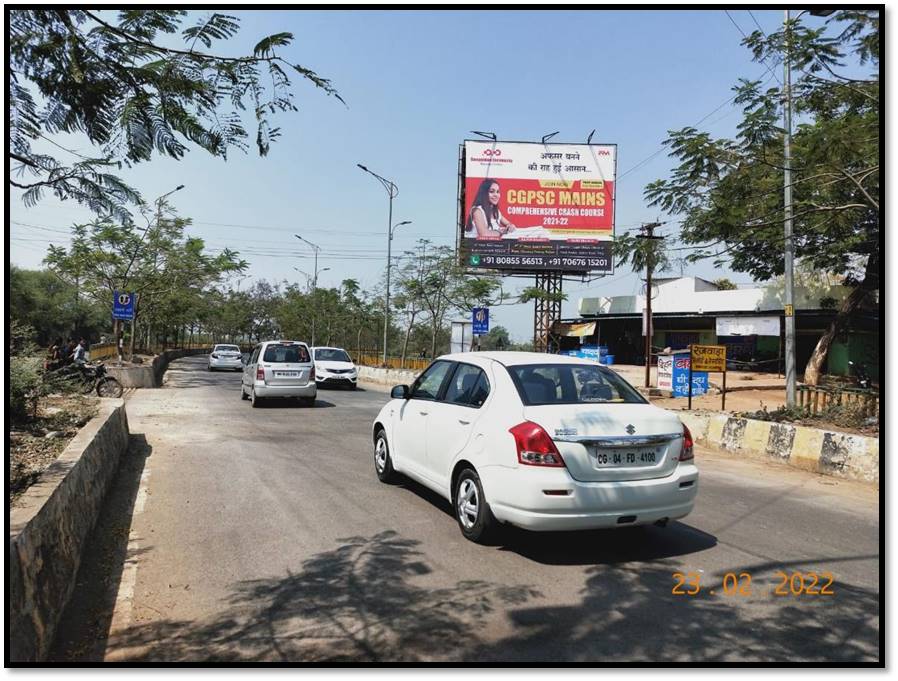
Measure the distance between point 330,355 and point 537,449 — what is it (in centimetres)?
2047

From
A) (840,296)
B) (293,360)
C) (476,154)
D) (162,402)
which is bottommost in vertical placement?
(162,402)

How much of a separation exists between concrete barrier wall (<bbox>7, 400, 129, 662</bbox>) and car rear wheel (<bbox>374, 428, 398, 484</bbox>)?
287 cm

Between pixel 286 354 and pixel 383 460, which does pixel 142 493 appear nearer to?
pixel 383 460

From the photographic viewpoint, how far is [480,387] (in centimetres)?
→ 580

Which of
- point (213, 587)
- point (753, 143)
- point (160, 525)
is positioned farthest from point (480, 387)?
point (753, 143)

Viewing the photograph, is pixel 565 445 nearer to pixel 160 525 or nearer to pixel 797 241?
pixel 160 525

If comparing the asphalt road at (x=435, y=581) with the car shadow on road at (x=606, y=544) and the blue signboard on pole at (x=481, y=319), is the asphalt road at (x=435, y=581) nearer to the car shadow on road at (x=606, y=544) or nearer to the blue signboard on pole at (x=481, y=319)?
the car shadow on road at (x=606, y=544)

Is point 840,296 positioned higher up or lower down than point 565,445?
higher up

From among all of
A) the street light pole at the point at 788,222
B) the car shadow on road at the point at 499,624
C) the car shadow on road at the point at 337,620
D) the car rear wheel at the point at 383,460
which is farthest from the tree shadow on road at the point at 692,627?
the street light pole at the point at 788,222

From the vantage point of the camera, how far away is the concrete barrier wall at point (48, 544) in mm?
3162

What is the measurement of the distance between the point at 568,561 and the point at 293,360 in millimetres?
12948

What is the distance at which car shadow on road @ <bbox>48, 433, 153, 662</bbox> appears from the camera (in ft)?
11.6

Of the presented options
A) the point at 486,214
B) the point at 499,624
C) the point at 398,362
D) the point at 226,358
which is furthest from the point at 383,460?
the point at 398,362

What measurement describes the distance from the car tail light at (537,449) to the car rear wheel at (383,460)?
2.75 m
